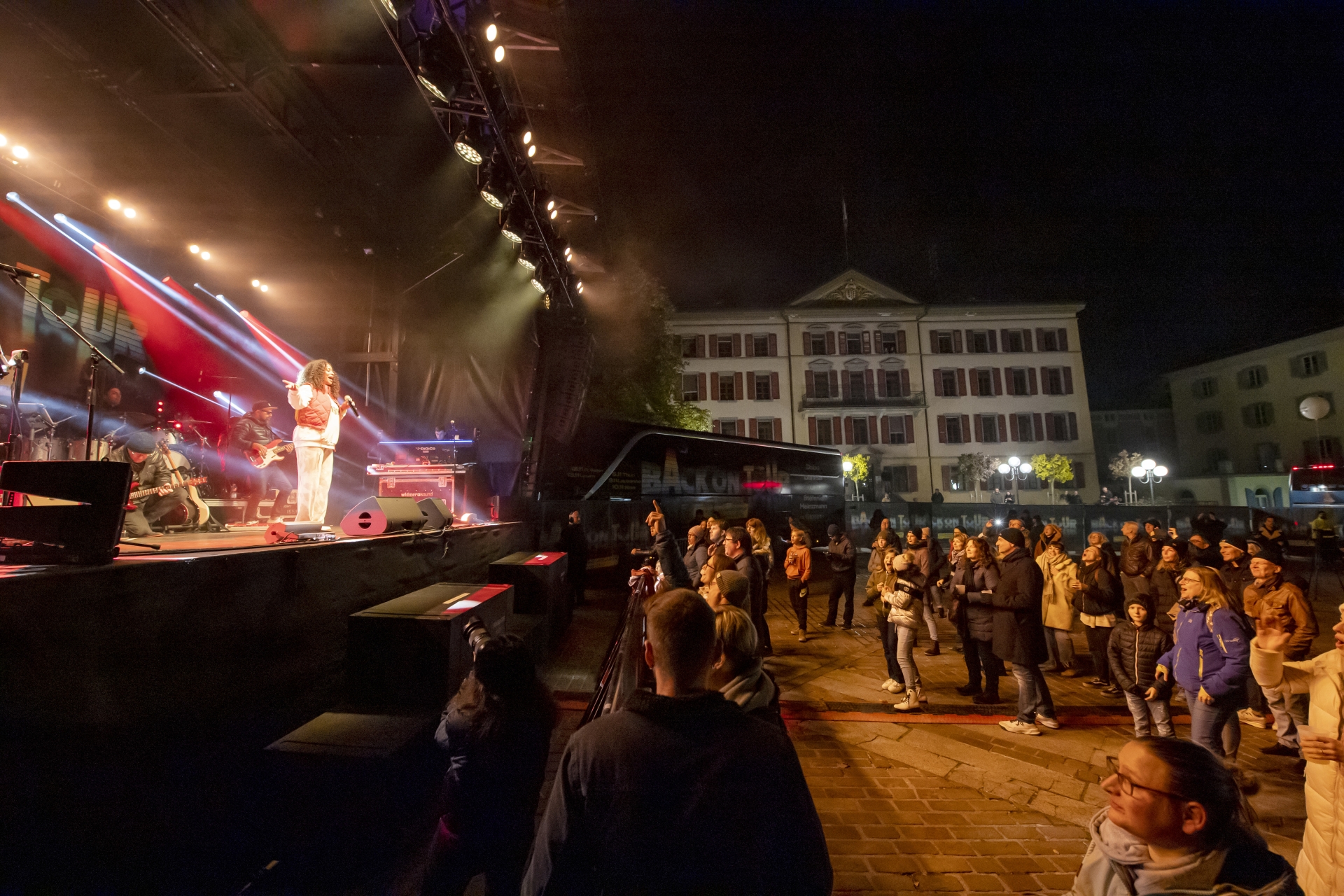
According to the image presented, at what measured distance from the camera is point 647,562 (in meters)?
7.50

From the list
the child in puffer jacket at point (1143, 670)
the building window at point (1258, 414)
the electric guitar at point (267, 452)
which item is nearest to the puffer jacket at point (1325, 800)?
the child in puffer jacket at point (1143, 670)

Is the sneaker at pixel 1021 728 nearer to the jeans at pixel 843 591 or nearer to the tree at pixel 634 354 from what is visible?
the jeans at pixel 843 591

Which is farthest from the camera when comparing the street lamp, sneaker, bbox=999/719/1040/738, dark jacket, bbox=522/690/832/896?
the street lamp

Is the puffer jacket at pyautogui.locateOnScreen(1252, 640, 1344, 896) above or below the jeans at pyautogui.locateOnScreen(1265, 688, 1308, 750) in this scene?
above

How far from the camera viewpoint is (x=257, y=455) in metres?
6.48

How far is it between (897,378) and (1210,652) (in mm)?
36294

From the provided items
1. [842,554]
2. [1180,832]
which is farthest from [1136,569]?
[1180,832]

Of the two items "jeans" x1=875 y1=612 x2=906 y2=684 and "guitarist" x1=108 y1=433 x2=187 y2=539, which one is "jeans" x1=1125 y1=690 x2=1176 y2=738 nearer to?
"jeans" x1=875 y1=612 x2=906 y2=684

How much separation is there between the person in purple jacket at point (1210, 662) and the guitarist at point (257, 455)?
9198mm

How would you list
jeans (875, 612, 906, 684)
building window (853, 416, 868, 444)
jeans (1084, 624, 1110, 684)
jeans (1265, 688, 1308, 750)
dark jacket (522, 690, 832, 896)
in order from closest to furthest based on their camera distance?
1. dark jacket (522, 690, 832, 896)
2. jeans (1265, 688, 1308, 750)
3. jeans (875, 612, 906, 684)
4. jeans (1084, 624, 1110, 684)
5. building window (853, 416, 868, 444)

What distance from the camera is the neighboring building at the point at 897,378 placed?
3631cm

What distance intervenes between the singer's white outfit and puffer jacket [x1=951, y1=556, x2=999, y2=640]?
7056mm

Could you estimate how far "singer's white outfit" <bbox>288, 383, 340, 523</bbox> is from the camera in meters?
5.48

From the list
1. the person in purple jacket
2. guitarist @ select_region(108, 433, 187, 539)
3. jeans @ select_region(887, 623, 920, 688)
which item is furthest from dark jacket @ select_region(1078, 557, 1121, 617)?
guitarist @ select_region(108, 433, 187, 539)
